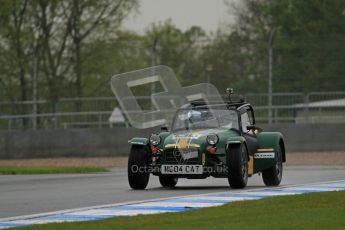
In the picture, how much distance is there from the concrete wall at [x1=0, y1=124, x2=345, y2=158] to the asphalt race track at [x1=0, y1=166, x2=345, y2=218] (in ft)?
18.8

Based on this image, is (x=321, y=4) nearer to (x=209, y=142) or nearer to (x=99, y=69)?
(x=99, y=69)

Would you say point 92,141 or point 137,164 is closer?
point 137,164

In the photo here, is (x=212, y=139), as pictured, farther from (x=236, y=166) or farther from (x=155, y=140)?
(x=155, y=140)

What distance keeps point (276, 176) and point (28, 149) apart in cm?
1435

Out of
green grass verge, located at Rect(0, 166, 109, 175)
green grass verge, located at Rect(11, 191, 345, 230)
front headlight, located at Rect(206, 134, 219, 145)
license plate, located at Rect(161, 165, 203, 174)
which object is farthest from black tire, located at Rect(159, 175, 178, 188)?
green grass verge, located at Rect(0, 166, 109, 175)

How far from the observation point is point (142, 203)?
49.1 feet

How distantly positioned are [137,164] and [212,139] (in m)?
1.31

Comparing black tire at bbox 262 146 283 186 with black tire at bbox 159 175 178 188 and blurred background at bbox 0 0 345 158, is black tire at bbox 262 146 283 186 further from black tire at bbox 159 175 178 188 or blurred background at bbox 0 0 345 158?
blurred background at bbox 0 0 345 158

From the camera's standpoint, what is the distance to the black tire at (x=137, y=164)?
60.6ft

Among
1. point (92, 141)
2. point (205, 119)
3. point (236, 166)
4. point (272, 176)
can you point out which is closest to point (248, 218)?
point (236, 166)

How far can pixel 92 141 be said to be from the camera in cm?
3262

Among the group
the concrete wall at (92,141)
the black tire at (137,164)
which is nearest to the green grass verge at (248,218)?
the black tire at (137,164)

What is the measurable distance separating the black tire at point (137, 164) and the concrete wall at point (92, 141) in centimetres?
1347

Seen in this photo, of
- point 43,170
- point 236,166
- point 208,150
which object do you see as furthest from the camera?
point 43,170
